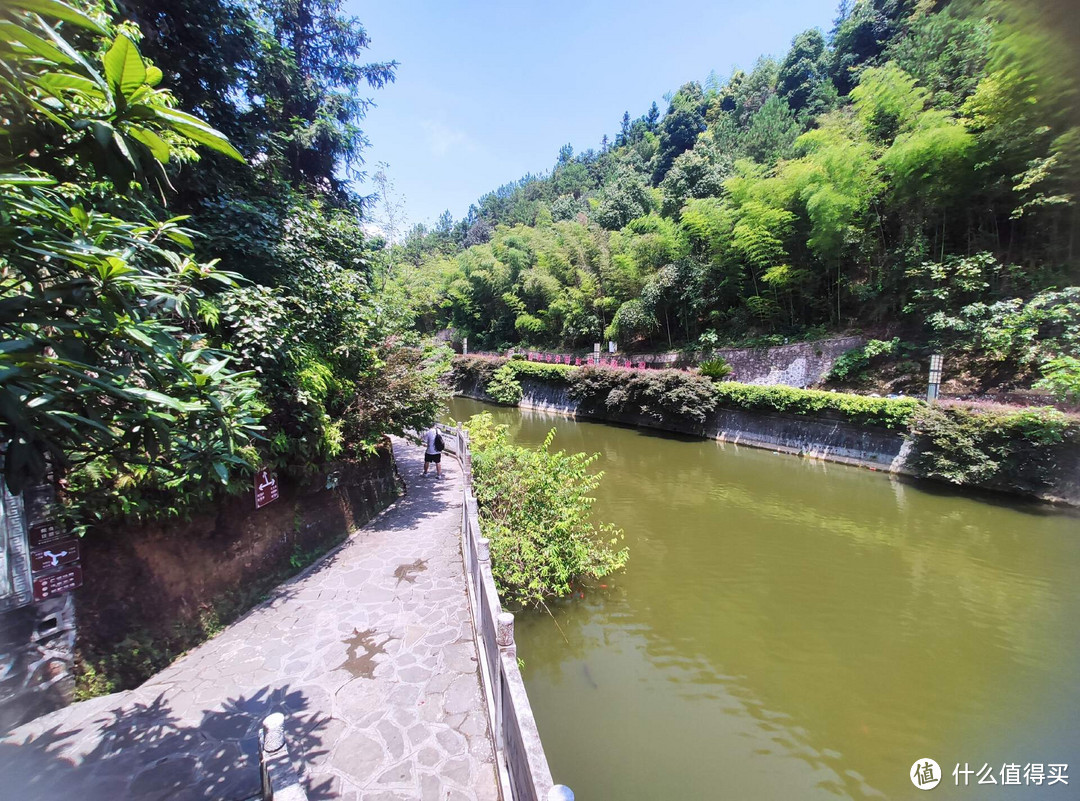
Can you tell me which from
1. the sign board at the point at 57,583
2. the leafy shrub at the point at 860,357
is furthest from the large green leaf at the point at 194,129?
the leafy shrub at the point at 860,357

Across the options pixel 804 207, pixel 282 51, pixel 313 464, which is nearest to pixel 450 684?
pixel 313 464

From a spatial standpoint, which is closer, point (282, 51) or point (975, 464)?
point (282, 51)

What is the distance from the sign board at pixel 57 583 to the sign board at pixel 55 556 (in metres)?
0.05

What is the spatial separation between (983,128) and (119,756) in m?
19.0

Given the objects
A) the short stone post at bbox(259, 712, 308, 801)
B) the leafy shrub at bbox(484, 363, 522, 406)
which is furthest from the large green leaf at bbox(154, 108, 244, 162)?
the leafy shrub at bbox(484, 363, 522, 406)

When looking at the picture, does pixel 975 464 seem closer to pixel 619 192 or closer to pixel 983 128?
pixel 983 128

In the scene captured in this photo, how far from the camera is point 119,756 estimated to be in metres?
2.99

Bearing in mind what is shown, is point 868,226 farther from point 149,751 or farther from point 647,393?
point 149,751

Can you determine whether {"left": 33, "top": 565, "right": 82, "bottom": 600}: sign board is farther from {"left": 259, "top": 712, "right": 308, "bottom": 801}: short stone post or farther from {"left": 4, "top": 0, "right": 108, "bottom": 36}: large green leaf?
{"left": 4, "top": 0, "right": 108, "bottom": 36}: large green leaf

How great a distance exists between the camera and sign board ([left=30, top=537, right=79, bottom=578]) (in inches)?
125

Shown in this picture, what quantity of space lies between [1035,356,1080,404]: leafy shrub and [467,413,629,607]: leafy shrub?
933cm

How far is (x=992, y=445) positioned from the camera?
30.7ft

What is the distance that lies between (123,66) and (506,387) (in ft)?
75.5

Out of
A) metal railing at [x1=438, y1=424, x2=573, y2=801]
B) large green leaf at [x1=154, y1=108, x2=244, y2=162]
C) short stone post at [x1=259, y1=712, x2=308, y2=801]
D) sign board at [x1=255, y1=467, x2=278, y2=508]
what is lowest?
metal railing at [x1=438, y1=424, x2=573, y2=801]
